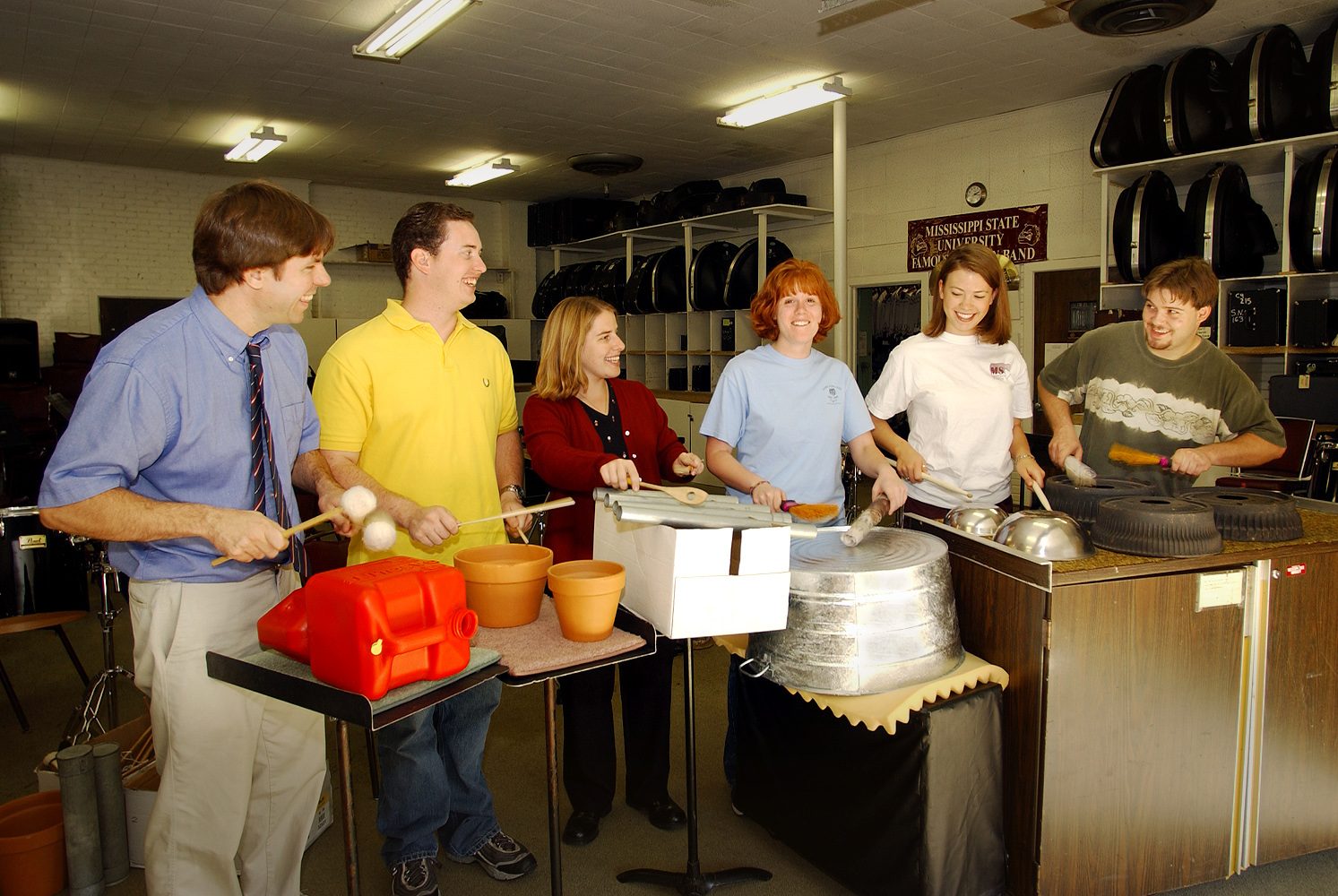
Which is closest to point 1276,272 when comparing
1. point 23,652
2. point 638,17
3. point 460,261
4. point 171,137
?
point 638,17

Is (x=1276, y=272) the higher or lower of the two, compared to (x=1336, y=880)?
higher

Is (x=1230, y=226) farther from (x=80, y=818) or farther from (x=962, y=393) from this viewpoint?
(x=80, y=818)

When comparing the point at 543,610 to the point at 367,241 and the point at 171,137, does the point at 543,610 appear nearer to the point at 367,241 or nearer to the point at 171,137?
the point at 171,137

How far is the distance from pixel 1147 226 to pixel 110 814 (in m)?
5.88

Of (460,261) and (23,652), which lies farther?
(23,652)

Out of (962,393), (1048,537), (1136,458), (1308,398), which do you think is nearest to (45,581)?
(962,393)

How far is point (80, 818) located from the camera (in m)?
2.35

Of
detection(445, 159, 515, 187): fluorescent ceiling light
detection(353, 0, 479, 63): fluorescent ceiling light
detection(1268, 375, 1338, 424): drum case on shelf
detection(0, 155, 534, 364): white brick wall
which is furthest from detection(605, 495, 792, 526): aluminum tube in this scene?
detection(445, 159, 515, 187): fluorescent ceiling light

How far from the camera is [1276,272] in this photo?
5.31m

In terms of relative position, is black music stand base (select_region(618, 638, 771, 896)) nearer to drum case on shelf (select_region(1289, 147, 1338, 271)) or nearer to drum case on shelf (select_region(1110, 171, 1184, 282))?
drum case on shelf (select_region(1289, 147, 1338, 271))

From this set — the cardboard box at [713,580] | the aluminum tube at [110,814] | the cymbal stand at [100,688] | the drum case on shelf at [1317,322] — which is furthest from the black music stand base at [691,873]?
the drum case on shelf at [1317,322]

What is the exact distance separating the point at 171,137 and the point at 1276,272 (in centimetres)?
868

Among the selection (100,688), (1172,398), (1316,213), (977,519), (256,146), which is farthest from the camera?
(256,146)

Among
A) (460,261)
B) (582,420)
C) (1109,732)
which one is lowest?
(1109,732)
